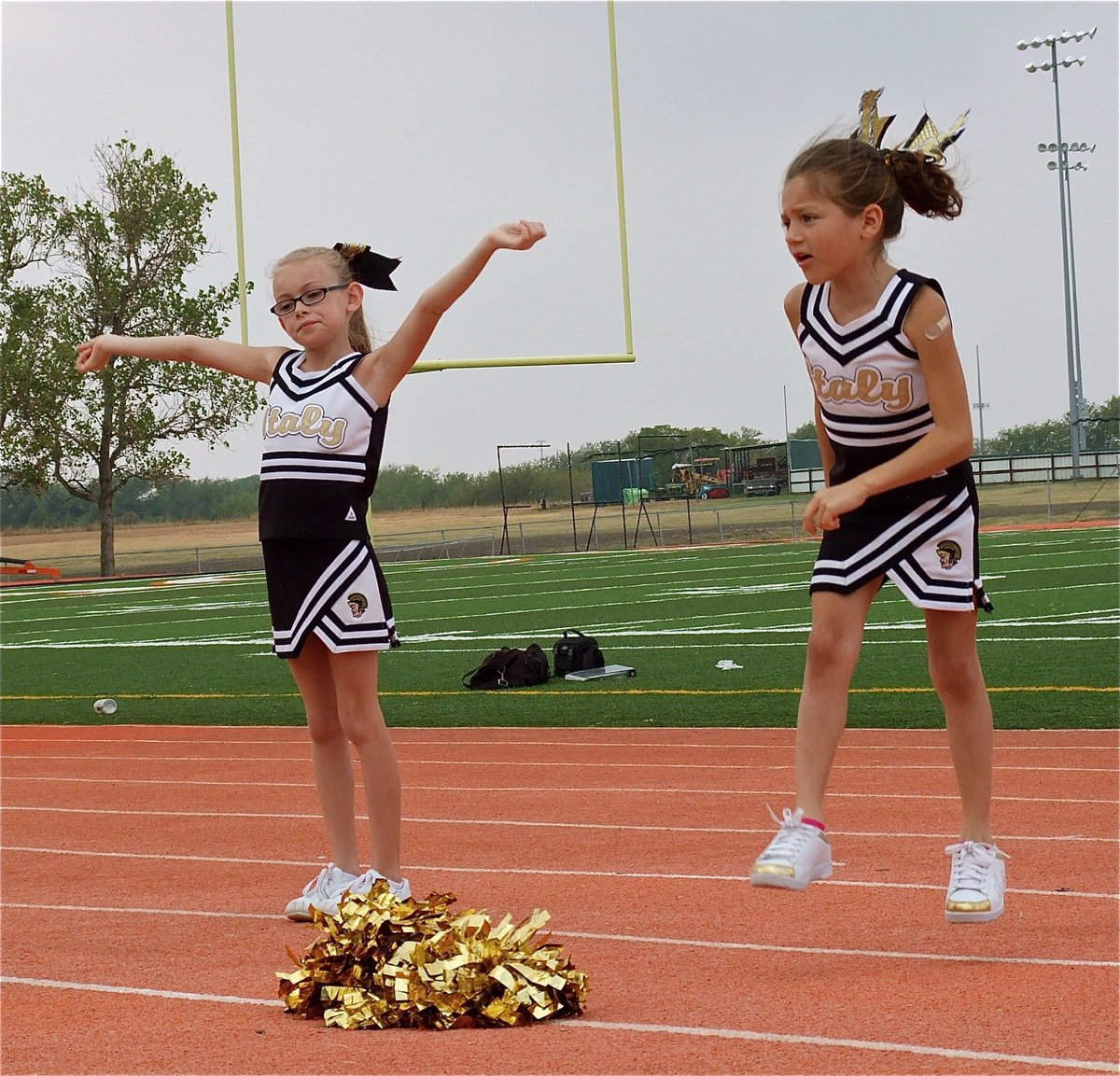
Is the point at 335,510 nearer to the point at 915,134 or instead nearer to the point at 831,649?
the point at 831,649

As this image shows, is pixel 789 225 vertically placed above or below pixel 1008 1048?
above

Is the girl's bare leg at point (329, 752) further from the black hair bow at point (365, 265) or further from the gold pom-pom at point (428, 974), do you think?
the black hair bow at point (365, 265)

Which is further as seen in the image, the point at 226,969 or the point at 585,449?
the point at 585,449

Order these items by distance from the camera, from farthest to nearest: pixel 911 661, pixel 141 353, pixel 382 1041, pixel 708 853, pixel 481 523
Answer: pixel 481 523, pixel 911 661, pixel 708 853, pixel 141 353, pixel 382 1041

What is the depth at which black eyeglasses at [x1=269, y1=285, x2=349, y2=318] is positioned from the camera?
441cm

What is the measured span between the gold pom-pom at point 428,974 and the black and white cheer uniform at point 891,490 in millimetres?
1067

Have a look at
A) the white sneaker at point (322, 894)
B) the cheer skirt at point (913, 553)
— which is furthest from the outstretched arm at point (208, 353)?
the cheer skirt at point (913, 553)

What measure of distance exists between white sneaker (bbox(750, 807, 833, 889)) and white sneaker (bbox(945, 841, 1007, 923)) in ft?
1.25

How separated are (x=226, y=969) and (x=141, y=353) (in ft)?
5.88

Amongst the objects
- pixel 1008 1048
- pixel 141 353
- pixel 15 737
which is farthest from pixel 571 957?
pixel 15 737

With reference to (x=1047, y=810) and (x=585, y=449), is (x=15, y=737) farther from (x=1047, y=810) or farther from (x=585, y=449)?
(x=585, y=449)

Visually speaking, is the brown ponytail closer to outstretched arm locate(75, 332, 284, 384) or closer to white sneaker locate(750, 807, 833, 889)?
white sneaker locate(750, 807, 833, 889)

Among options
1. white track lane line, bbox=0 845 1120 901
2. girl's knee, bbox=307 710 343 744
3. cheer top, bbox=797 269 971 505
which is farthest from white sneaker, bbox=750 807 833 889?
girl's knee, bbox=307 710 343 744

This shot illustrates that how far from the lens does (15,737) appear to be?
9.90m
